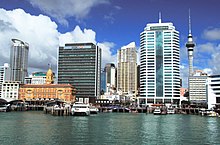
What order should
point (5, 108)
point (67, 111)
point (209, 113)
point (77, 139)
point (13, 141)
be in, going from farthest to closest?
point (5, 108), point (209, 113), point (67, 111), point (77, 139), point (13, 141)

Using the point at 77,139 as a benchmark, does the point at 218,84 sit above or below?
above

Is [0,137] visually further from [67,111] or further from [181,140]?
[67,111]

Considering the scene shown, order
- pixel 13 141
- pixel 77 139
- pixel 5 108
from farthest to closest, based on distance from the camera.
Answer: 1. pixel 5 108
2. pixel 77 139
3. pixel 13 141

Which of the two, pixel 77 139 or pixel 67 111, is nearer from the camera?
pixel 77 139

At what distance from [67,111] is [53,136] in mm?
86246

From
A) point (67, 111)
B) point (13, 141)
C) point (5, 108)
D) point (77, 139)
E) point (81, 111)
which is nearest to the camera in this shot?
point (13, 141)

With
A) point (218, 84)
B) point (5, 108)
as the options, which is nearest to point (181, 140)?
point (218, 84)

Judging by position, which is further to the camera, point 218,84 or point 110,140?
point 218,84

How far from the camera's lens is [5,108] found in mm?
199000

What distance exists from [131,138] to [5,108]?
154 metres

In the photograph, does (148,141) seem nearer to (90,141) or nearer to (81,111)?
(90,141)

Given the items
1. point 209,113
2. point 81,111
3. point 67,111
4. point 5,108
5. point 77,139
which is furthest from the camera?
point 5,108

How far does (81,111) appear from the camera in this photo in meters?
141

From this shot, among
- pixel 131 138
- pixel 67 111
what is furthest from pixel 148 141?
pixel 67 111
